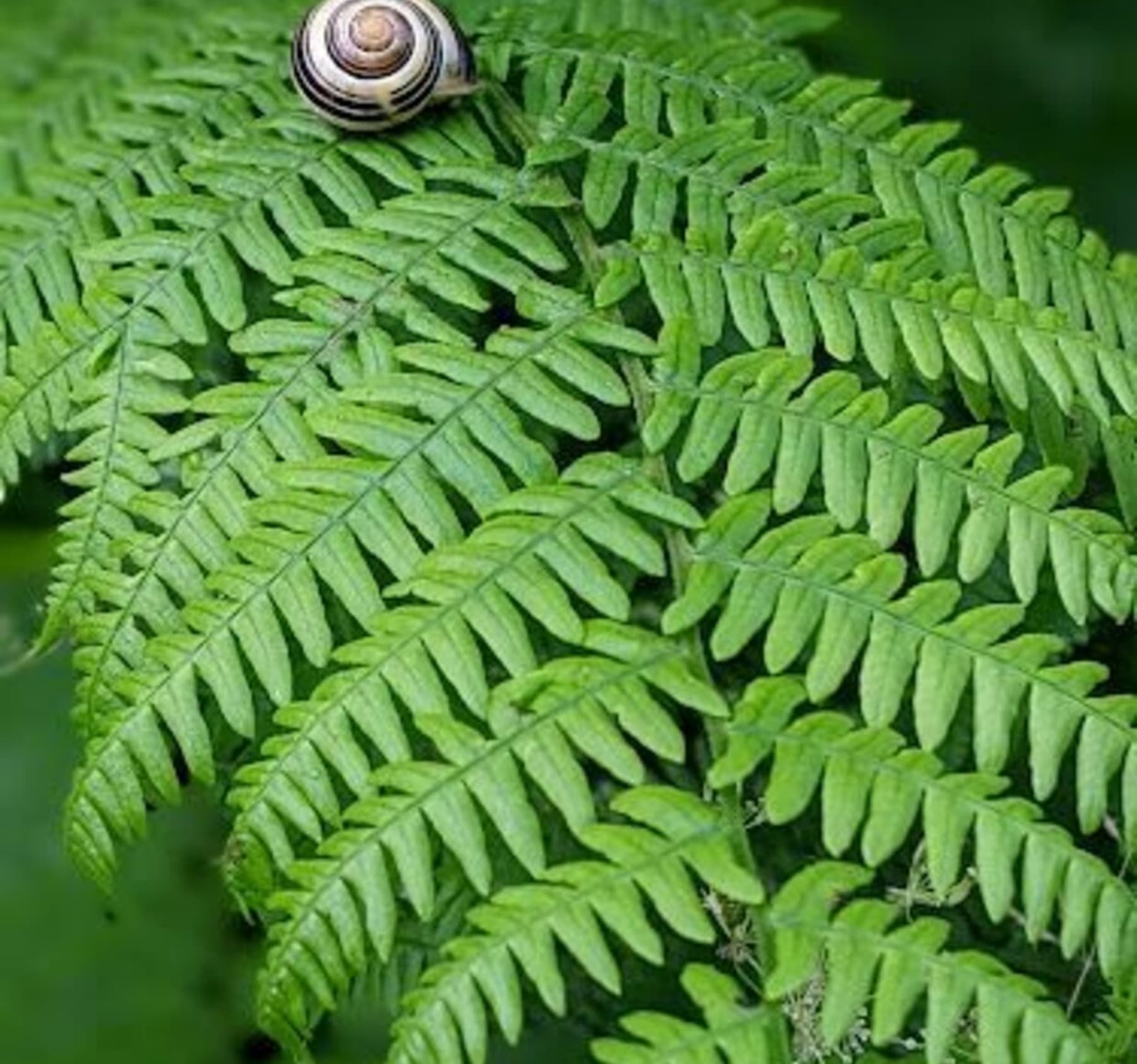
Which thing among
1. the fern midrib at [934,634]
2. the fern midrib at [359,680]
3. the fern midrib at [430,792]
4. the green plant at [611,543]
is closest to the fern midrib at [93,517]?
the green plant at [611,543]

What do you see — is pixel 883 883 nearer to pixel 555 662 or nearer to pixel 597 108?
pixel 555 662

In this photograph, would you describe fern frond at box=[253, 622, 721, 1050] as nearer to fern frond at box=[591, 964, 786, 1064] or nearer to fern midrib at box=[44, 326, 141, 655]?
fern frond at box=[591, 964, 786, 1064]

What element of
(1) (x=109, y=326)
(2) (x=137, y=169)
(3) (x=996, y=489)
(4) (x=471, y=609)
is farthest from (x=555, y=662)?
(2) (x=137, y=169)

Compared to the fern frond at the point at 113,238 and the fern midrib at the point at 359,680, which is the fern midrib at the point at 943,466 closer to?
the fern midrib at the point at 359,680

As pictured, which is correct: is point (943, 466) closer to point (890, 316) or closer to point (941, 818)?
point (890, 316)

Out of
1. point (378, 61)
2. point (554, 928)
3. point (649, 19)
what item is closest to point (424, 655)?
point (554, 928)

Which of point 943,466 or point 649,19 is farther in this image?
point 649,19

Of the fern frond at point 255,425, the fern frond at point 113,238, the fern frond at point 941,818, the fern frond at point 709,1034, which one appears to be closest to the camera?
the fern frond at point 709,1034
